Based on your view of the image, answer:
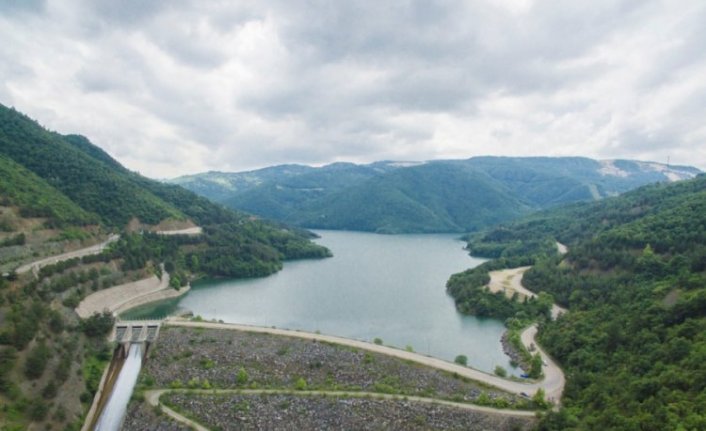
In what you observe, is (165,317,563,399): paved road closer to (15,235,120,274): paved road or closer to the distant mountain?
(15,235,120,274): paved road

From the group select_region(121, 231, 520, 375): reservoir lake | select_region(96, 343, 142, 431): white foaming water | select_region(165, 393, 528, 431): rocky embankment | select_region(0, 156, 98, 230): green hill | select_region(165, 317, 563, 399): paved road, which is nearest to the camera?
select_region(165, 393, 528, 431): rocky embankment

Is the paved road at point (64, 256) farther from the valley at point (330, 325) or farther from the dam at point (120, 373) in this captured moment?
the dam at point (120, 373)

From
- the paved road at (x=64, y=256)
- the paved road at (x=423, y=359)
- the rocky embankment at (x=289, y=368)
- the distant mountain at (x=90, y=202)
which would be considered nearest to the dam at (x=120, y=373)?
the rocky embankment at (x=289, y=368)

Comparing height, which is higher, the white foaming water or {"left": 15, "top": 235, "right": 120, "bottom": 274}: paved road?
{"left": 15, "top": 235, "right": 120, "bottom": 274}: paved road

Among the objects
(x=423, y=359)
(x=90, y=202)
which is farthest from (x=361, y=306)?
A: (x=90, y=202)

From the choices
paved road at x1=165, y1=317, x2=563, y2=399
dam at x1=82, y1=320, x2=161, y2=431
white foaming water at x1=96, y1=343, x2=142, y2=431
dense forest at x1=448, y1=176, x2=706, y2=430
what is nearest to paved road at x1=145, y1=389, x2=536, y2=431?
white foaming water at x1=96, y1=343, x2=142, y2=431

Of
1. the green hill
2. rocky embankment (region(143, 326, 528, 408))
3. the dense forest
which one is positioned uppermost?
the green hill
